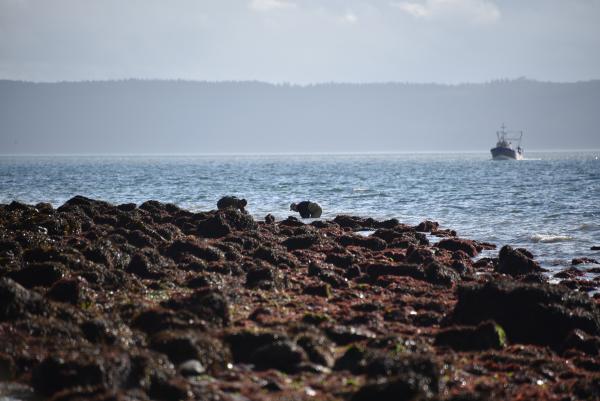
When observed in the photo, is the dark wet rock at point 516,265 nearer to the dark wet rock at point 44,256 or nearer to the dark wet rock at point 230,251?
the dark wet rock at point 230,251

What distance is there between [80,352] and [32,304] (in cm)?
263

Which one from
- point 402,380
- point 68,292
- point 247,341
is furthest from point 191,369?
point 68,292

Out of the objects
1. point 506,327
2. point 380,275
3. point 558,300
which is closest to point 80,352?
point 506,327

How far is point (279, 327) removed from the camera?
13148 mm

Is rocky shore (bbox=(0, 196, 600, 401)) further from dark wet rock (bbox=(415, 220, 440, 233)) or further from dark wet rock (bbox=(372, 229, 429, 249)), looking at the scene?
dark wet rock (bbox=(415, 220, 440, 233))

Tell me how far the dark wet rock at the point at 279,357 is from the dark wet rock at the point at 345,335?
1336 mm

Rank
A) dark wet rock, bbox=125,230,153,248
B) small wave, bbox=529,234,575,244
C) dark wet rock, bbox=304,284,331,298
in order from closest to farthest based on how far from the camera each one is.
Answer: dark wet rock, bbox=304,284,331,298 → dark wet rock, bbox=125,230,153,248 → small wave, bbox=529,234,575,244

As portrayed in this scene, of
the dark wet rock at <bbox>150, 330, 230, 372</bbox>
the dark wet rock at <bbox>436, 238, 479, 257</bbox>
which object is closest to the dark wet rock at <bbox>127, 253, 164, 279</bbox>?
the dark wet rock at <bbox>150, 330, 230, 372</bbox>

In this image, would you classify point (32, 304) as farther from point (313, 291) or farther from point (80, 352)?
point (313, 291)

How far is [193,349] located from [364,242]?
1599 cm

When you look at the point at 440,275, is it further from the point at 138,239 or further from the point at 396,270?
the point at 138,239

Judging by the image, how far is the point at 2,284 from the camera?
13.0 m

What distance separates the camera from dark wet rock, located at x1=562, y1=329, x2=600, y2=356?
514 inches

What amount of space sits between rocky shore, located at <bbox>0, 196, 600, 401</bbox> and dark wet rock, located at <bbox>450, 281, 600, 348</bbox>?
0.09 feet
